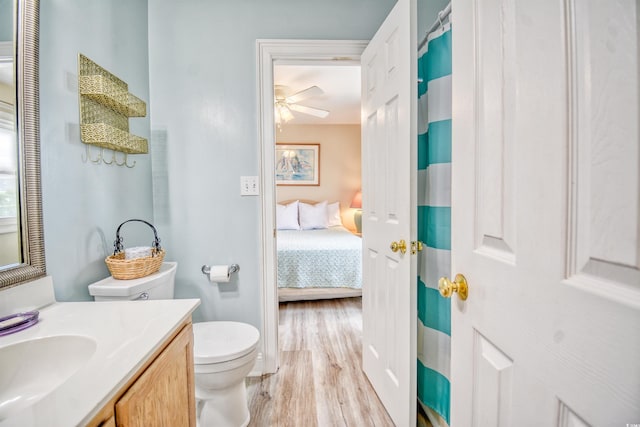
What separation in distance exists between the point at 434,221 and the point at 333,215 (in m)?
3.66

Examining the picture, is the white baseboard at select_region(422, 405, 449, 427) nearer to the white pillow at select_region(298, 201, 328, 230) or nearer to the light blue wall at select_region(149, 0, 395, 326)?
the light blue wall at select_region(149, 0, 395, 326)

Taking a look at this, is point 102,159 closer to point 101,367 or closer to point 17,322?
point 17,322

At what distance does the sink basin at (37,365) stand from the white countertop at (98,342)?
0.02 m

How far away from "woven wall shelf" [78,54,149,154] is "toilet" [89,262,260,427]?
636mm

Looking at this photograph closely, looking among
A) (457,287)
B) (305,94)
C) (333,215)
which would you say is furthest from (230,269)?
(333,215)

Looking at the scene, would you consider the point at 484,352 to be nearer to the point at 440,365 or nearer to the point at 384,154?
the point at 440,365

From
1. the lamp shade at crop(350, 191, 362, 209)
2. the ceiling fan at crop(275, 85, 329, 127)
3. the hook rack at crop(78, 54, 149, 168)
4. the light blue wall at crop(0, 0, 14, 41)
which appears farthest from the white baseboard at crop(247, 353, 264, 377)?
the lamp shade at crop(350, 191, 362, 209)

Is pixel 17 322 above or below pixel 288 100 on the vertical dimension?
below

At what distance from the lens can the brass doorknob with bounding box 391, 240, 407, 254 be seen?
130 cm

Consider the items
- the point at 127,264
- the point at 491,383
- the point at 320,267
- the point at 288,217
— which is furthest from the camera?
the point at 288,217

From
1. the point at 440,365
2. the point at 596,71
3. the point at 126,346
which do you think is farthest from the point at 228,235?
the point at 596,71

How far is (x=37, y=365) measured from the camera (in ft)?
2.56

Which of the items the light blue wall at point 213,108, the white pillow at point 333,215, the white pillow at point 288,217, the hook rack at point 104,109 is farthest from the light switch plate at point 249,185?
the white pillow at point 333,215

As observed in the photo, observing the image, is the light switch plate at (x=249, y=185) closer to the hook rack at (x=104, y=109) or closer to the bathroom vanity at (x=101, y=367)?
the hook rack at (x=104, y=109)
